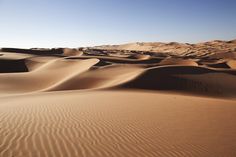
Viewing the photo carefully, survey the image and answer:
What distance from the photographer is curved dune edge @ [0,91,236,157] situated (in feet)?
17.5

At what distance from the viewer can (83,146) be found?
18.0 ft

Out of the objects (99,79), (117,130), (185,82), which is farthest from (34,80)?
(117,130)

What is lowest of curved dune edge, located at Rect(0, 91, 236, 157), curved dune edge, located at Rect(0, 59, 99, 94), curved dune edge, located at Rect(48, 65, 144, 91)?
curved dune edge, located at Rect(0, 59, 99, 94)

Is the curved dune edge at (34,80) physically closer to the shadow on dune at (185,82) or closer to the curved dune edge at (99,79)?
the curved dune edge at (99,79)

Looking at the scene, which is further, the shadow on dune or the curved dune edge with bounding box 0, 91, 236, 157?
the shadow on dune

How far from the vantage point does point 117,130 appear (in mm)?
6793

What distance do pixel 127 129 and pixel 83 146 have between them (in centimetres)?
165

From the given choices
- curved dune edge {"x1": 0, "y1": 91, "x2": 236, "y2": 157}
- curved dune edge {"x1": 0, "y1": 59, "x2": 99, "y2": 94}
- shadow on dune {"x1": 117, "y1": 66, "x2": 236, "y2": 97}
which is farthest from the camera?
curved dune edge {"x1": 0, "y1": 59, "x2": 99, "y2": 94}

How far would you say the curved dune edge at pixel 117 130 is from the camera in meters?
5.33

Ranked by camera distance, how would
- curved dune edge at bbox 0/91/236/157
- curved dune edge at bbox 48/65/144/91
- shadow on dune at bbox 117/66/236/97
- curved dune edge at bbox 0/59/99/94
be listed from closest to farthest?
curved dune edge at bbox 0/91/236/157
shadow on dune at bbox 117/66/236/97
curved dune edge at bbox 48/65/144/91
curved dune edge at bbox 0/59/99/94

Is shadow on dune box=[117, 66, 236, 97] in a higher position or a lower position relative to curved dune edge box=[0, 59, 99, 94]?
higher

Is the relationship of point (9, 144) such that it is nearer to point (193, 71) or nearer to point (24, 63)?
point (193, 71)

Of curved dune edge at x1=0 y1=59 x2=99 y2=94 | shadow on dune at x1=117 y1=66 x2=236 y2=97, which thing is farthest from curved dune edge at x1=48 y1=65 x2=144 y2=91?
curved dune edge at x1=0 y1=59 x2=99 y2=94

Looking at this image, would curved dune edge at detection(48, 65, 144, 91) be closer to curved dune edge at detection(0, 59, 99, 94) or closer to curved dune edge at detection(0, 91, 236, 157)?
curved dune edge at detection(0, 59, 99, 94)
